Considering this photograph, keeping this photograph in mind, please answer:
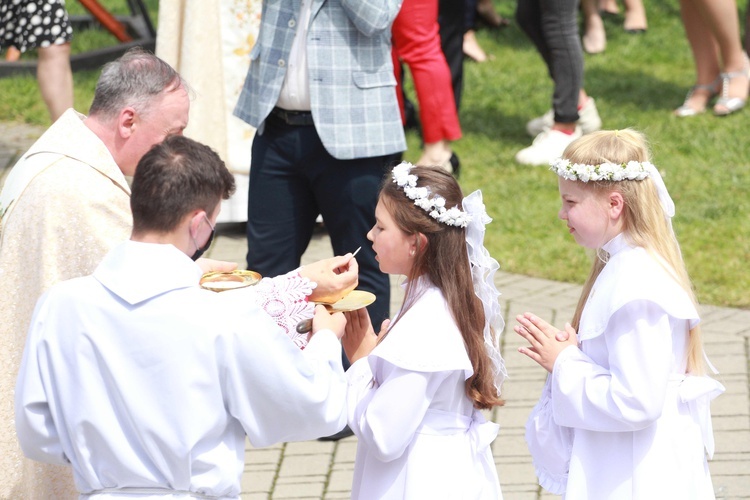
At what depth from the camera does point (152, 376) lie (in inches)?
92.4

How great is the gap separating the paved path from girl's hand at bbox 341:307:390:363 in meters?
1.09

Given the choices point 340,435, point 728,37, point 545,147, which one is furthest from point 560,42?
point 340,435

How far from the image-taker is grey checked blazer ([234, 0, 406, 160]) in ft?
13.3

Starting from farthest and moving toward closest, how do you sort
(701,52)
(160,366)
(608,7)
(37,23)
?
(608,7) → (701,52) → (37,23) → (160,366)

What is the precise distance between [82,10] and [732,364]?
27.3 ft

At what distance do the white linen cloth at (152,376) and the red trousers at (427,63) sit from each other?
3998mm

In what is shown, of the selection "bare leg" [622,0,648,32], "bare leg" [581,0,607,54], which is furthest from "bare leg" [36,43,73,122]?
"bare leg" [622,0,648,32]

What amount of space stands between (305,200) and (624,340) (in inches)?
71.1

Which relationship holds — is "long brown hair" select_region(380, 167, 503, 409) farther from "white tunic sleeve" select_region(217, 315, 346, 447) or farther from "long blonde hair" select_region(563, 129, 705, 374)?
"white tunic sleeve" select_region(217, 315, 346, 447)

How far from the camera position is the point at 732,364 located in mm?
5031

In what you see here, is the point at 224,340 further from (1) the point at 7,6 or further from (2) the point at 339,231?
(1) the point at 7,6

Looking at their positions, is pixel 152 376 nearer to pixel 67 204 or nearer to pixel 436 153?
pixel 67 204

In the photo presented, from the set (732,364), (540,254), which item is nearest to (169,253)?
(732,364)

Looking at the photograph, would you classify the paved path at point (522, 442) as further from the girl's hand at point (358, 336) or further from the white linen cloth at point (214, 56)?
the white linen cloth at point (214, 56)
